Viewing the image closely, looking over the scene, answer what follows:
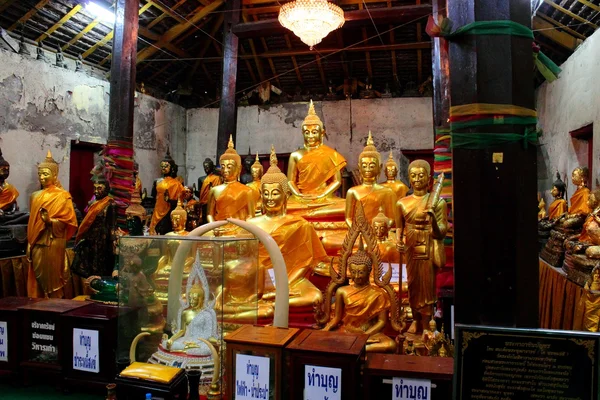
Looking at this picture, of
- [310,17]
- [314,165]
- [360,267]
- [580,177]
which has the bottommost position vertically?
[360,267]

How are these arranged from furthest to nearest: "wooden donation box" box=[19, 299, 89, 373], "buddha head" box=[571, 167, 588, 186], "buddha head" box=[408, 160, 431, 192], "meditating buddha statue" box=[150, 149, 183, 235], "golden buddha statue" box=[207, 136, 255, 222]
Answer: "meditating buddha statue" box=[150, 149, 183, 235]
"buddha head" box=[571, 167, 588, 186]
"golden buddha statue" box=[207, 136, 255, 222]
"buddha head" box=[408, 160, 431, 192]
"wooden donation box" box=[19, 299, 89, 373]

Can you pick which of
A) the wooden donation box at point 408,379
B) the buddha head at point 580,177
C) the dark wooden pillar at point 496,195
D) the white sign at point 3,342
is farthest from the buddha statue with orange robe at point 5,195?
the buddha head at point 580,177

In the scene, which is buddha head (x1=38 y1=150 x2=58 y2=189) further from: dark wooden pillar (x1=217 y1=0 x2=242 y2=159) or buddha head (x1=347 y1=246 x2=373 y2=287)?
dark wooden pillar (x1=217 y1=0 x2=242 y2=159)

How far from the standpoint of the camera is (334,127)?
12.4 metres

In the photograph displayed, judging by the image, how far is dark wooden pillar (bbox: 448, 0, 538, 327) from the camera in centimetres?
183

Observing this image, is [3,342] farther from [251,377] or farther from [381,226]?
[381,226]

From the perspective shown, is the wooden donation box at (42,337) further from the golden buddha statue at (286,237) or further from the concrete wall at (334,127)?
the concrete wall at (334,127)

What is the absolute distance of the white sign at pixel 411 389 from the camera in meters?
1.93

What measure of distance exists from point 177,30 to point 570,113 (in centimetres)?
768

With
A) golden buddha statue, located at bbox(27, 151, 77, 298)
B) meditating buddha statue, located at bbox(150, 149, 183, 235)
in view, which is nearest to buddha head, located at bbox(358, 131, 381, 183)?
golden buddha statue, located at bbox(27, 151, 77, 298)

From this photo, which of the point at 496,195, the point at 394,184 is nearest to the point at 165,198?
the point at 394,184

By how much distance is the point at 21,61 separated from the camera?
26.1 feet

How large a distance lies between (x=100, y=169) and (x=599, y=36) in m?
6.99

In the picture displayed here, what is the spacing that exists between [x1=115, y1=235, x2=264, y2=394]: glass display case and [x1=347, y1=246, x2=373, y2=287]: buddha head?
24.9 inches
